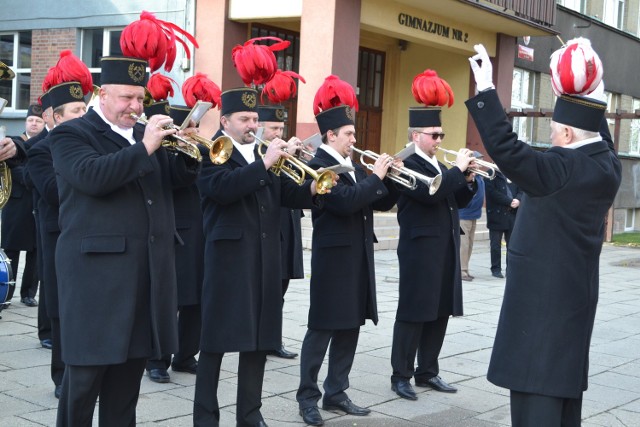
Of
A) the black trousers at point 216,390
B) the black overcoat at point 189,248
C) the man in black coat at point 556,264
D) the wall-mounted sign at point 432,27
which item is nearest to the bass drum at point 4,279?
the black overcoat at point 189,248

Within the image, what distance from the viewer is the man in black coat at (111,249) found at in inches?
180

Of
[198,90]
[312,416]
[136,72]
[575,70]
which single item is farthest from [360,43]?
[575,70]

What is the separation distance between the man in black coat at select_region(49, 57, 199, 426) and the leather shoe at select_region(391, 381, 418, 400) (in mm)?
2540

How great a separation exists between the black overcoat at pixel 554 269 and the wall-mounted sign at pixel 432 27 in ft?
47.5

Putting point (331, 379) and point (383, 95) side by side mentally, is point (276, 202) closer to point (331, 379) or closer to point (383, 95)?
point (331, 379)

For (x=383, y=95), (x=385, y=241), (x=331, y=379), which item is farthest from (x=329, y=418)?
(x=383, y=95)

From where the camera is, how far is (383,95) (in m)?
22.5

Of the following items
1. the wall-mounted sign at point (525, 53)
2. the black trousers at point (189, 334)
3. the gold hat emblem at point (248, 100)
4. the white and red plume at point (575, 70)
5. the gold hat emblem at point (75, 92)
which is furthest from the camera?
the wall-mounted sign at point (525, 53)

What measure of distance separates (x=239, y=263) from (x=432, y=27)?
15024mm

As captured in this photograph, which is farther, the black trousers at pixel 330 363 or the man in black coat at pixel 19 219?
the man in black coat at pixel 19 219

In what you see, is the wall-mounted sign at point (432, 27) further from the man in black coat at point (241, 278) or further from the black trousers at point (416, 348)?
the man in black coat at point (241, 278)

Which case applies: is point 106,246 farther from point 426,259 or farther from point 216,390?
point 426,259

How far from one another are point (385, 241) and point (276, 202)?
37.8 ft

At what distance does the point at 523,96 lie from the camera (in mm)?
24422
